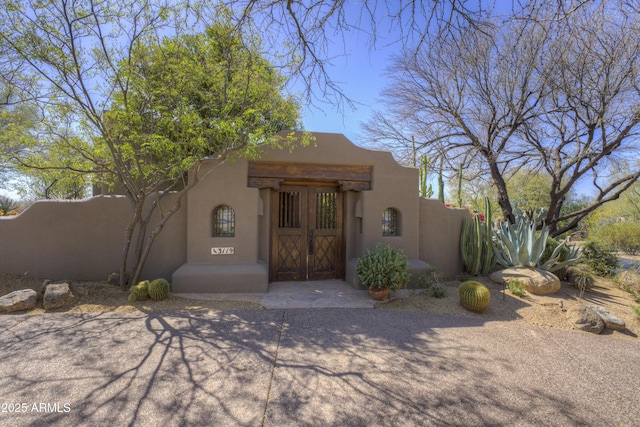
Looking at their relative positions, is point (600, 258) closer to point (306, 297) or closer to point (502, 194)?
point (502, 194)

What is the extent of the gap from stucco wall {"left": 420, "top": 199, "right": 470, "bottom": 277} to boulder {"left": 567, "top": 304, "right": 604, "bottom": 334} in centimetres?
285

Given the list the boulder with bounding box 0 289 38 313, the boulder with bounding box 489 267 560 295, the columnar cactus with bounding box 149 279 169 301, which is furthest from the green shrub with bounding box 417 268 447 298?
the boulder with bounding box 0 289 38 313

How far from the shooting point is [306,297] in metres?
6.03

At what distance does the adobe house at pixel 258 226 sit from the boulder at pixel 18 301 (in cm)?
154

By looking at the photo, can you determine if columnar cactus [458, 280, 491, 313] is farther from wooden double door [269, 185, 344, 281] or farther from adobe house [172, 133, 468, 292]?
wooden double door [269, 185, 344, 281]

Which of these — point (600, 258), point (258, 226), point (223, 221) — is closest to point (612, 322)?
point (600, 258)

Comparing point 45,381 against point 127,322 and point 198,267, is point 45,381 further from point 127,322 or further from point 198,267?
point 198,267

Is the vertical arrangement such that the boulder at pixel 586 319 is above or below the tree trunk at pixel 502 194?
below

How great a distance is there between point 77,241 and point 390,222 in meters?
7.47

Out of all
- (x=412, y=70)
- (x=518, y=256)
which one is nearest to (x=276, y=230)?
(x=518, y=256)

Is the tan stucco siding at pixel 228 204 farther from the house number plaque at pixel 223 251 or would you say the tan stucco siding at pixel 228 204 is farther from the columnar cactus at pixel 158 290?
the columnar cactus at pixel 158 290

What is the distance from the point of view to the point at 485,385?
3061 mm

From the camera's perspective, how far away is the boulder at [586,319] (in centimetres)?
460

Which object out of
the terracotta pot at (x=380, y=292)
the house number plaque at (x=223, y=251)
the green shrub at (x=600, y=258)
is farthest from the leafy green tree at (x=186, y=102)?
the green shrub at (x=600, y=258)
